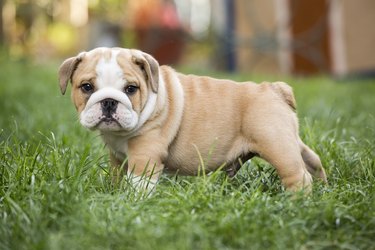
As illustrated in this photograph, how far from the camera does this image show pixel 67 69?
3.80 metres

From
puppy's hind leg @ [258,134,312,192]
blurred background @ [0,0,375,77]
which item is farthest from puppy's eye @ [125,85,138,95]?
blurred background @ [0,0,375,77]

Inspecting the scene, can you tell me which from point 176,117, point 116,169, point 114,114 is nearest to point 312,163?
point 176,117

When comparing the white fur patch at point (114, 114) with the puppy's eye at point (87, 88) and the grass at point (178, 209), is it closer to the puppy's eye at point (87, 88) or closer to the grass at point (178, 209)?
the puppy's eye at point (87, 88)

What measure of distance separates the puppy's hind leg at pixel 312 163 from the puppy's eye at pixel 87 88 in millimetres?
1320

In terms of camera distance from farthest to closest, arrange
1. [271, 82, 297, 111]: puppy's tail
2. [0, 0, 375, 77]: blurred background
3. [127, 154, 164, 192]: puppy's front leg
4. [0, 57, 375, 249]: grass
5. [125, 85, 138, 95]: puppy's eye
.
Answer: [0, 0, 375, 77]: blurred background → [271, 82, 297, 111]: puppy's tail → [125, 85, 138, 95]: puppy's eye → [127, 154, 164, 192]: puppy's front leg → [0, 57, 375, 249]: grass

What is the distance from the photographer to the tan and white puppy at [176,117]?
3.62 metres

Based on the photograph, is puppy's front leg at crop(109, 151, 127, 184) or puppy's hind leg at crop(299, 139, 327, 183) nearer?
puppy's front leg at crop(109, 151, 127, 184)

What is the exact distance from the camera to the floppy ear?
3.72 m

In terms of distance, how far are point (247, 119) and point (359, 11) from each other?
25.6ft

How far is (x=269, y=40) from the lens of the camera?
39.9 ft

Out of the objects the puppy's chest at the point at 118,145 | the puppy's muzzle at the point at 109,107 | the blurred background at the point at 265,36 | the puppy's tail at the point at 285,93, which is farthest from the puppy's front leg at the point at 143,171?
the blurred background at the point at 265,36

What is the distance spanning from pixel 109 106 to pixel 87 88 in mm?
204

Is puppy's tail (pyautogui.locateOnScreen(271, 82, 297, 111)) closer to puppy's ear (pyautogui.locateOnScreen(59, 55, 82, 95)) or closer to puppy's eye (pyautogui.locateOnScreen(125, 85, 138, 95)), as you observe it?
puppy's eye (pyautogui.locateOnScreen(125, 85, 138, 95))

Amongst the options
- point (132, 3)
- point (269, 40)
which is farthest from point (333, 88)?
point (132, 3)
